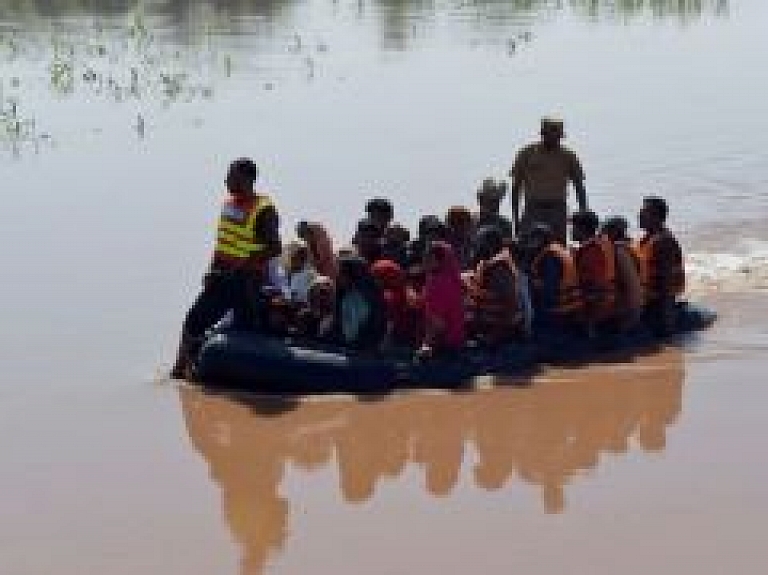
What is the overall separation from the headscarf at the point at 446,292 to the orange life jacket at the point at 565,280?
679 mm

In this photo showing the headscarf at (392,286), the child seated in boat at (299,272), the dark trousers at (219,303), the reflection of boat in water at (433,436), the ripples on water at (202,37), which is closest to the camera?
the reflection of boat in water at (433,436)

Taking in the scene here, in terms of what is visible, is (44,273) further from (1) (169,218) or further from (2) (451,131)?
(2) (451,131)

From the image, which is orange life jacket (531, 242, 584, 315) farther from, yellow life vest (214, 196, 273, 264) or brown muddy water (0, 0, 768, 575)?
yellow life vest (214, 196, 273, 264)

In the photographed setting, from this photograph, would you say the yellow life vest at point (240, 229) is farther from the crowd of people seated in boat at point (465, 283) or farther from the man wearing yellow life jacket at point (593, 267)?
the man wearing yellow life jacket at point (593, 267)

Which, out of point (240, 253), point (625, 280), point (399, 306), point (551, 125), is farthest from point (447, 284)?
point (551, 125)

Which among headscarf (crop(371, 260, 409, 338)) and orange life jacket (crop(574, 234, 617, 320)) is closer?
headscarf (crop(371, 260, 409, 338))

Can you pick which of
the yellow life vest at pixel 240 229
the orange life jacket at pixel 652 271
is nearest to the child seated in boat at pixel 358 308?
the yellow life vest at pixel 240 229

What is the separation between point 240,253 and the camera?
8.09 m

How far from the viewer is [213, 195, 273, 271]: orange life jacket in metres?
8.02

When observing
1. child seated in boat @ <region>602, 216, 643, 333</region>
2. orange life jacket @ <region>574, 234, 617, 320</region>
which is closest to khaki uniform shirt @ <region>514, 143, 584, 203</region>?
child seated in boat @ <region>602, 216, 643, 333</region>

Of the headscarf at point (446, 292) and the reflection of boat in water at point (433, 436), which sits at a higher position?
the headscarf at point (446, 292)

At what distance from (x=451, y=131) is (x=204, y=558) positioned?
1135 centimetres

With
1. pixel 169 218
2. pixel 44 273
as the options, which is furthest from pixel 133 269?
pixel 169 218

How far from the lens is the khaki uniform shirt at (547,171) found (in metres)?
9.73
